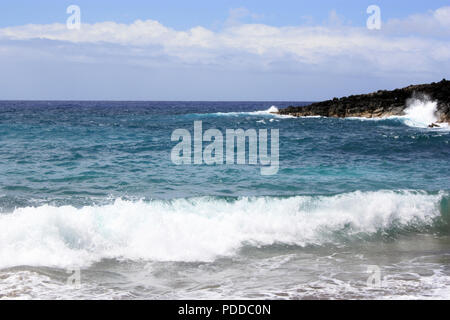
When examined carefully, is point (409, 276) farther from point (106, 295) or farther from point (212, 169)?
point (212, 169)

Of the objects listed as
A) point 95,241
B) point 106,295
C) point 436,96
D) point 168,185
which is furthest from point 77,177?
point 436,96

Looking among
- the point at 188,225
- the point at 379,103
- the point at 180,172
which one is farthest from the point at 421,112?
the point at 188,225

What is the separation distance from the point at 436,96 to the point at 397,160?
120ft

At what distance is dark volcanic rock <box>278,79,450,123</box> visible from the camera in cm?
5612

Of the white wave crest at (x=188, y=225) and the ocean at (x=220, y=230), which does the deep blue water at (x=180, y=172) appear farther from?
the white wave crest at (x=188, y=225)

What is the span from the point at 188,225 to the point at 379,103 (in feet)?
172

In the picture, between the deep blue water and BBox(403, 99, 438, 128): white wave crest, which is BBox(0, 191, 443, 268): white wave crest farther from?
BBox(403, 99, 438, 128): white wave crest

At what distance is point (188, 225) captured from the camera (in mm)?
11742

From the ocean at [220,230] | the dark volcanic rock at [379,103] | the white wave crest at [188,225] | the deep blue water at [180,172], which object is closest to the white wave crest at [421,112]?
the dark volcanic rock at [379,103]

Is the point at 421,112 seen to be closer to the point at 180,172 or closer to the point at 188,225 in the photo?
the point at 180,172

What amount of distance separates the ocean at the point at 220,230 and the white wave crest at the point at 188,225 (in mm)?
36

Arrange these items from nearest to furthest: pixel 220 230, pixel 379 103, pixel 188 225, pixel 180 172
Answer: pixel 220 230 → pixel 188 225 → pixel 180 172 → pixel 379 103

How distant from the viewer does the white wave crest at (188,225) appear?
1008 cm

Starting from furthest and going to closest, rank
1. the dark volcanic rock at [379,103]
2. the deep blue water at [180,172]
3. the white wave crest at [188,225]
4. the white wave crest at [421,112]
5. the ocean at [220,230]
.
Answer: the dark volcanic rock at [379,103] < the white wave crest at [421,112] < the deep blue water at [180,172] < the white wave crest at [188,225] < the ocean at [220,230]
